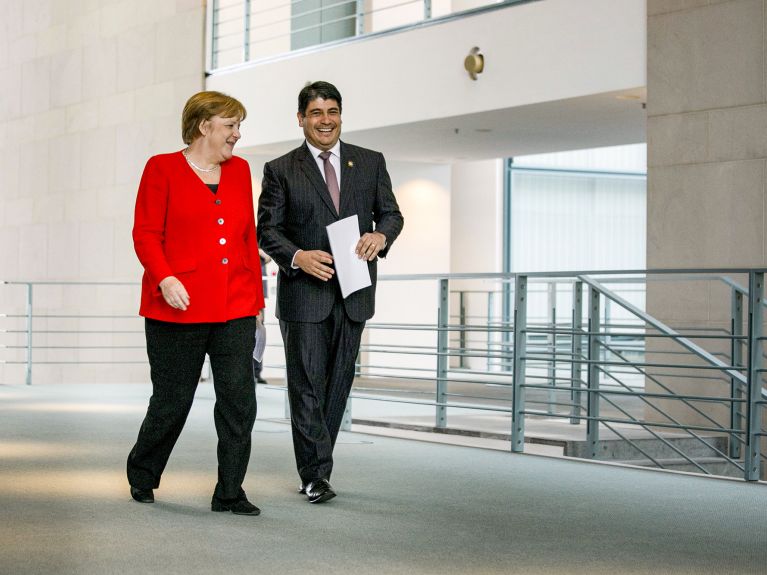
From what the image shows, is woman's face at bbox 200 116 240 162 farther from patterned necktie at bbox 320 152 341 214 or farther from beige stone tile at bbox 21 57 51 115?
beige stone tile at bbox 21 57 51 115

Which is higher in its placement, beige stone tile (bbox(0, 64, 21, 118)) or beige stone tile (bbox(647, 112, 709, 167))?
beige stone tile (bbox(0, 64, 21, 118))

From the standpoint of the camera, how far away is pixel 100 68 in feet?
43.8

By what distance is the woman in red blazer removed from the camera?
141 inches

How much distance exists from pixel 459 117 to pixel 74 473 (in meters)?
5.57

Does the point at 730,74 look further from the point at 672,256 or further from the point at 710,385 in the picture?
the point at 710,385

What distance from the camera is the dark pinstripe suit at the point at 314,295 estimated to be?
12.9ft

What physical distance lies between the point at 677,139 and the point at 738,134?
44 centimetres

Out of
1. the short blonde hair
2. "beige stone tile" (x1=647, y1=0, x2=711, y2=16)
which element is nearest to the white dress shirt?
the short blonde hair

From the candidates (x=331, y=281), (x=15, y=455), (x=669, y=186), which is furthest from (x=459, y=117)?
(x=331, y=281)

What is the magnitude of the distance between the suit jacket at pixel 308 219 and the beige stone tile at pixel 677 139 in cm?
408

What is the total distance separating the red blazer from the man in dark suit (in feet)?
0.90

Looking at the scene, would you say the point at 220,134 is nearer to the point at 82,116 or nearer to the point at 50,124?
the point at 82,116

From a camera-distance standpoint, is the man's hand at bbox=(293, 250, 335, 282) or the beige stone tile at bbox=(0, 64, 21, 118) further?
the beige stone tile at bbox=(0, 64, 21, 118)

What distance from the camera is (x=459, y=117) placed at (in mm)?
9547
